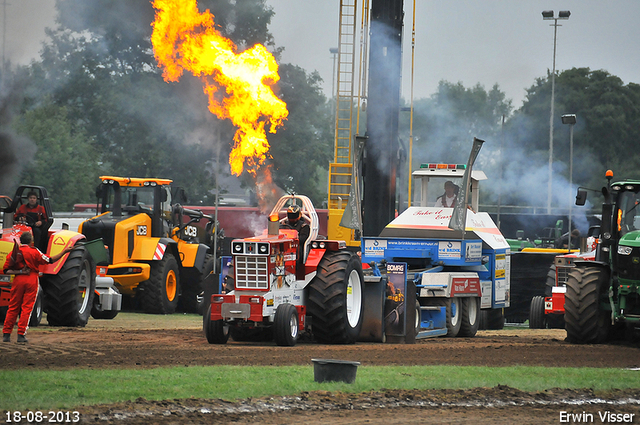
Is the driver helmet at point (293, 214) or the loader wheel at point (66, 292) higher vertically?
the driver helmet at point (293, 214)

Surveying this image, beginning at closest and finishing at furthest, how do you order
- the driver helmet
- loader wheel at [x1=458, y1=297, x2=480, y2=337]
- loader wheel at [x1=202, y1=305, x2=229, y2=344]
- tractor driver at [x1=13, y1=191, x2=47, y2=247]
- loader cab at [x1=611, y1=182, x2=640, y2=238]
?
loader wheel at [x1=202, y1=305, x2=229, y2=344] < the driver helmet < loader cab at [x1=611, y1=182, x2=640, y2=238] < tractor driver at [x1=13, y1=191, x2=47, y2=247] < loader wheel at [x1=458, y1=297, x2=480, y2=337]

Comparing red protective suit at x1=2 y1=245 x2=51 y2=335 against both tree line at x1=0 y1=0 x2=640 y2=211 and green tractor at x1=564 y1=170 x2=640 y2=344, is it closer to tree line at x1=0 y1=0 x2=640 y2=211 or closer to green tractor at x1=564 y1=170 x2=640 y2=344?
tree line at x1=0 y1=0 x2=640 y2=211

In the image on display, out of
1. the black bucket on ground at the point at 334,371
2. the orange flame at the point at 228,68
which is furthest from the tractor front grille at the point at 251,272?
the orange flame at the point at 228,68

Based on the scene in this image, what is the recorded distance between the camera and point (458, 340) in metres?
15.1

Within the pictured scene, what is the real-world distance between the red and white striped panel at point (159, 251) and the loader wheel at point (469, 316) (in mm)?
7606

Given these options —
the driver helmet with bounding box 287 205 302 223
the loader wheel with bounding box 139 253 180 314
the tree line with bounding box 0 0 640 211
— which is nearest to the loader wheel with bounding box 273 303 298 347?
the driver helmet with bounding box 287 205 302 223

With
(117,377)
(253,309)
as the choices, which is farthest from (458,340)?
(117,377)

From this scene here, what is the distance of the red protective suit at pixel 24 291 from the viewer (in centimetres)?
1217

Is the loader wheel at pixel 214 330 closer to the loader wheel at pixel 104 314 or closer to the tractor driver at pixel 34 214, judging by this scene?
the tractor driver at pixel 34 214

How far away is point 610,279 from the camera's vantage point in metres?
14.1

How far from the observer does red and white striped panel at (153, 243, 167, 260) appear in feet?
68.7

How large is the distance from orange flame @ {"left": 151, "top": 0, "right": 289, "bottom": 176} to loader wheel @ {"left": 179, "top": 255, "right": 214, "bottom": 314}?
5515 millimetres

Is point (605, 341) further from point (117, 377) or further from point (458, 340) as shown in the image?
point (117, 377)

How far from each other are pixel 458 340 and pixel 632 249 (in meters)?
3.30
